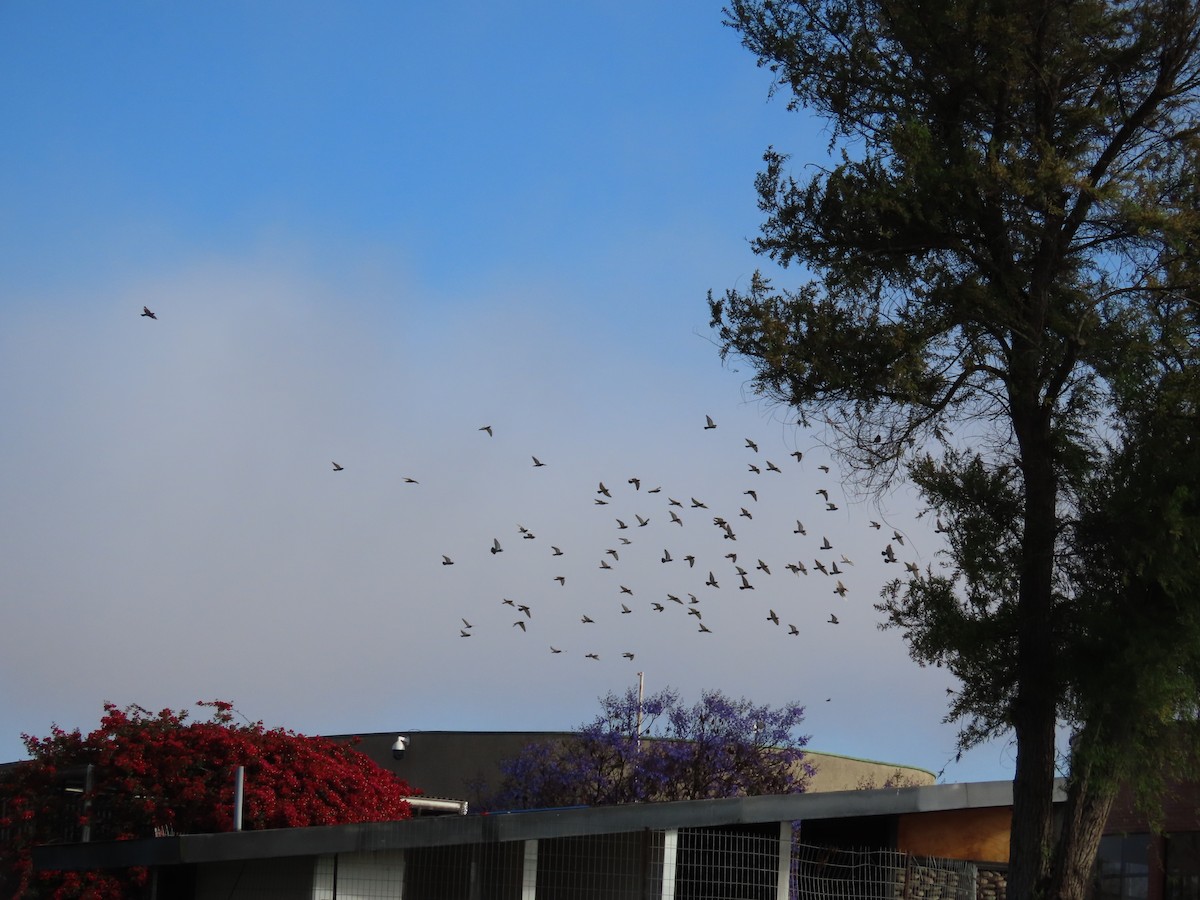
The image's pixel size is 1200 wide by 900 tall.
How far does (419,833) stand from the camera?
40.7ft

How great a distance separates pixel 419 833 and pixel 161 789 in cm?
828

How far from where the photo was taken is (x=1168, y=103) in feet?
48.8

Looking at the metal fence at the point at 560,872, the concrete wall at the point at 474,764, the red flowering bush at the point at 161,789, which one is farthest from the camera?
the concrete wall at the point at 474,764

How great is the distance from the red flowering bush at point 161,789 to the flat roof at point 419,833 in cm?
523

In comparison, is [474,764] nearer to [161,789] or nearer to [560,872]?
[161,789]

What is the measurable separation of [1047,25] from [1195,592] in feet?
19.0

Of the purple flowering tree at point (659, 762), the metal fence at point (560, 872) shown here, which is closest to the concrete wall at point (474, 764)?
the purple flowering tree at point (659, 762)

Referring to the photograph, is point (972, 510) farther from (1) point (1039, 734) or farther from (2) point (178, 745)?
(2) point (178, 745)

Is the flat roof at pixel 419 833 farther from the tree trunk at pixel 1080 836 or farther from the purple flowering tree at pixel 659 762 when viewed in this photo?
the purple flowering tree at pixel 659 762

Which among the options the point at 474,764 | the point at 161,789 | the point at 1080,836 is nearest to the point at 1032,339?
the point at 1080,836

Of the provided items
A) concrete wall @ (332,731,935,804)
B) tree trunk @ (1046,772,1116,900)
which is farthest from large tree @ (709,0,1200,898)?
concrete wall @ (332,731,935,804)

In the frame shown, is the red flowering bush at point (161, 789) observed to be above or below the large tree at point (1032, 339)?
below

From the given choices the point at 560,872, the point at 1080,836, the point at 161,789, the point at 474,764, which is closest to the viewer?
the point at 1080,836

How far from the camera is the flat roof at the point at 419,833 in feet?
40.5
